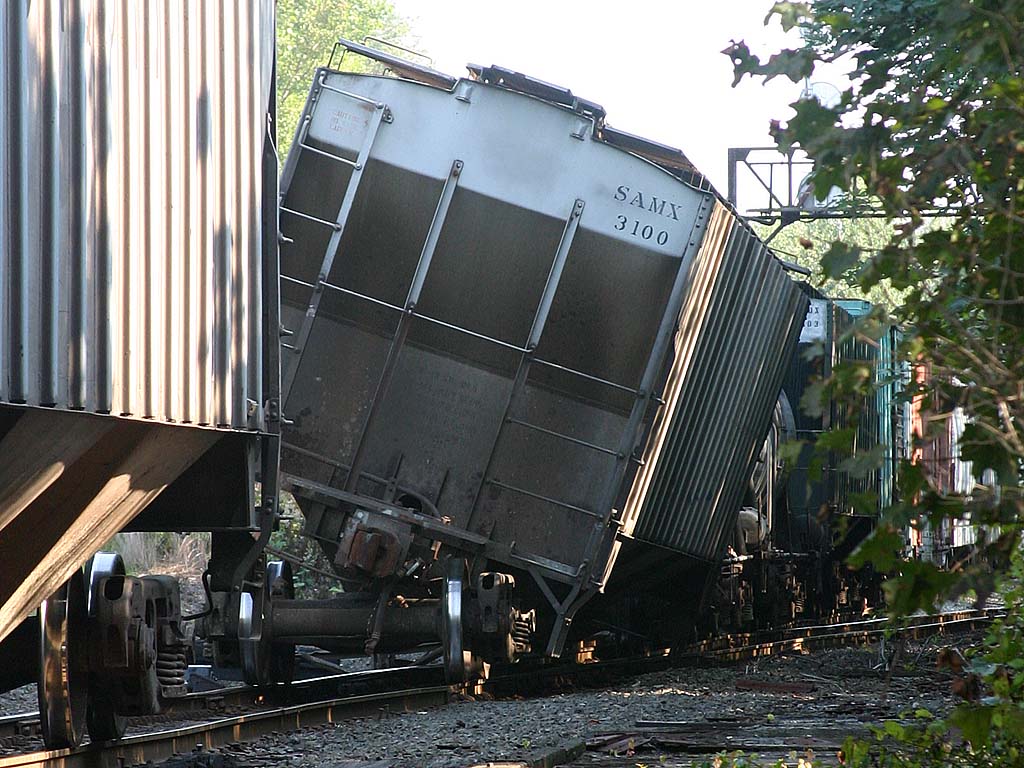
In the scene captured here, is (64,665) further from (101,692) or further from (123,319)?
(123,319)

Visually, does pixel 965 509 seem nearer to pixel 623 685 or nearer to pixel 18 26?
pixel 18 26

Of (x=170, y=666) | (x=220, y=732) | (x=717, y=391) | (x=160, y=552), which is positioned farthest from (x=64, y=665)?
(x=160, y=552)

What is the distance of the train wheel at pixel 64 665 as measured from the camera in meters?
6.69

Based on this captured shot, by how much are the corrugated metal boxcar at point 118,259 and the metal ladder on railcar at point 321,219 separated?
129 inches

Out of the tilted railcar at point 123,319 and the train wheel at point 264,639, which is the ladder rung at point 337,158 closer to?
the tilted railcar at point 123,319

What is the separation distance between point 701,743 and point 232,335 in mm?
3612

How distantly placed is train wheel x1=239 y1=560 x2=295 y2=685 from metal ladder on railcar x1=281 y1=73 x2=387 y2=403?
4.53 feet

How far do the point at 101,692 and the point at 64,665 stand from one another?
37cm

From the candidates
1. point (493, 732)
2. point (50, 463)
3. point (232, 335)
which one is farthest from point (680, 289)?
point (50, 463)

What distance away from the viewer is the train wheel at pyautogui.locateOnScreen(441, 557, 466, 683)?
10.0 m

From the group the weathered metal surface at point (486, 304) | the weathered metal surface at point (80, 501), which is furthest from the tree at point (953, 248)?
the weathered metal surface at point (486, 304)

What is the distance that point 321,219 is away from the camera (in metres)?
10.2

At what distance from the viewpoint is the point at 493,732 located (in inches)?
340

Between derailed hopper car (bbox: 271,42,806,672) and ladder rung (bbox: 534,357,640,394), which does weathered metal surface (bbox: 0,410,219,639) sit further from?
ladder rung (bbox: 534,357,640,394)
